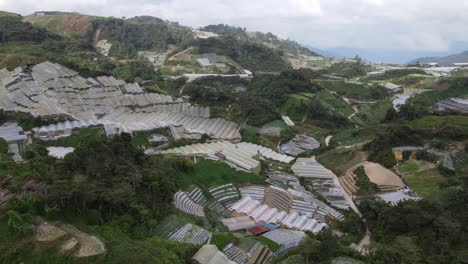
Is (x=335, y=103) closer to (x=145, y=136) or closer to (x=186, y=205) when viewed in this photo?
(x=145, y=136)

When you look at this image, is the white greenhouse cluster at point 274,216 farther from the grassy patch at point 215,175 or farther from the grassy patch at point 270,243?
the grassy patch at point 215,175

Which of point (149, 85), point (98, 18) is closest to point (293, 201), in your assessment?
point (149, 85)

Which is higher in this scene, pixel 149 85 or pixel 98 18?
pixel 98 18

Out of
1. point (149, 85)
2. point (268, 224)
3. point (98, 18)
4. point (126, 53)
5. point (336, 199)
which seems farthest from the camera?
point (98, 18)

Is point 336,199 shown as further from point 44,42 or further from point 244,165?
point 44,42

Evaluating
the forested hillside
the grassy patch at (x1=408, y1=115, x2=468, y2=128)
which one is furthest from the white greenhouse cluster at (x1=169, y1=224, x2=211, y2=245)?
the forested hillside

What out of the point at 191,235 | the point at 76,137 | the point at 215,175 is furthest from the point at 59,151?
the point at 191,235
